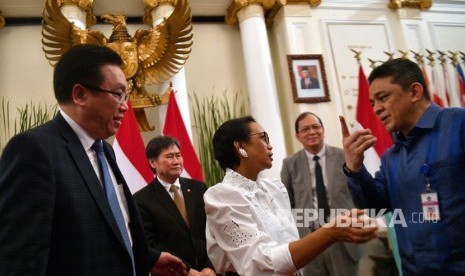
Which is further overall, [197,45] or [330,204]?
[197,45]

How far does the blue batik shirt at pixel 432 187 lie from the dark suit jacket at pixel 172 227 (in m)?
1.04

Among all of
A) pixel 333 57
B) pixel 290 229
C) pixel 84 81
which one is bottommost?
pixel 290 229

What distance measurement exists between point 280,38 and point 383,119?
12.7 ft

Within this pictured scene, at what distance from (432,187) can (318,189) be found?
1.51 metres

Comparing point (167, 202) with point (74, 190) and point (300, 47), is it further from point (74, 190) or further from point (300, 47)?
point (300, 47)

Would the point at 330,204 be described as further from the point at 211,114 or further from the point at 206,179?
the point at 211,114

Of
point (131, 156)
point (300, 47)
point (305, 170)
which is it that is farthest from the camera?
point (300, 47)

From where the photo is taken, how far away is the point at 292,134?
16.4 feet

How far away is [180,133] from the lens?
4176mm

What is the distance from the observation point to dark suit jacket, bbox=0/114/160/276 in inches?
40.4

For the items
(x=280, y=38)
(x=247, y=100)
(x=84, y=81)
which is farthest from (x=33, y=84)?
(x=84, y=81)

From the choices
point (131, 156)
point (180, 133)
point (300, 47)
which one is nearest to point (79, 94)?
point (131, 156)

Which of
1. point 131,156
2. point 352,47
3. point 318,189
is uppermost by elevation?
point 352,47

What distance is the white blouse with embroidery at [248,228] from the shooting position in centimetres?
139
